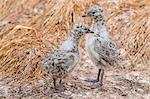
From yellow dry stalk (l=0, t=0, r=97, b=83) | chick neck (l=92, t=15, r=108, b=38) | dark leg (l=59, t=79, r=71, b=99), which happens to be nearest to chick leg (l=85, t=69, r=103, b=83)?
dark leg (l=59, t=79, r=71, b=99)

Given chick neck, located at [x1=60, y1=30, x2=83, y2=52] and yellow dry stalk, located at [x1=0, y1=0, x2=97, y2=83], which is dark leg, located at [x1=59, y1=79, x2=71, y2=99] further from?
chick neck, located at [x1=60, y1=30, x2=83, y2=52]

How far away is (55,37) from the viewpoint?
779cm

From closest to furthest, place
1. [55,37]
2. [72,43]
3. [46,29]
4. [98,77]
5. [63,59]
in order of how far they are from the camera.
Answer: [63,59], [72,43], [98,77], [55,37], [46,29]

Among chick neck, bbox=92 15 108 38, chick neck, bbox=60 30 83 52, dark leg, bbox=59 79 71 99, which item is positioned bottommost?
dark leg, bbox=59 79 71 99

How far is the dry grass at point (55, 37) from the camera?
22.2 ft

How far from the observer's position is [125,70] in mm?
7184

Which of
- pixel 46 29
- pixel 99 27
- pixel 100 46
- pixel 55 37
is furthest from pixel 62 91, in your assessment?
pixel 46 29

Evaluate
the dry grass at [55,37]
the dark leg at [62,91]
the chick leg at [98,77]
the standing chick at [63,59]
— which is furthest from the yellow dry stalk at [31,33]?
the standing chick at [63,59]

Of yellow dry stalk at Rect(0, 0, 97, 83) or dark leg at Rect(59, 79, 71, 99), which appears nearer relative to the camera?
dark leg at Rect(59, 79, 71, 99)

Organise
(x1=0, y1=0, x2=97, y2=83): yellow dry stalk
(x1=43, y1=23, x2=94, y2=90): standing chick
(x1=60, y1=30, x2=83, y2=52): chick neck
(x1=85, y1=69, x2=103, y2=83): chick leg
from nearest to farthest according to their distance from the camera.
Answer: (x1=43, y1=23, x2=94, y2=90): standing chick, (x1=60, y1=30, x2=83, y2=52): chick neck, (x1=85, y1=69, x2=103, y2=83): chick leg, (x1=0, y1=0, x2=97, y2=83): yellow dry stalk

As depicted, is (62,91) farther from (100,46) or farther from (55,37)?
(55,37)

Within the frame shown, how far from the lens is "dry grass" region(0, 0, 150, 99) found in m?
6.77

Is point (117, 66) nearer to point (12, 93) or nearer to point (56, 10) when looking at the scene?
point (12, 93)

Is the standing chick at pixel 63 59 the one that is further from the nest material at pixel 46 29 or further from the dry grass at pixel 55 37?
the nest material at pixel 46 29
